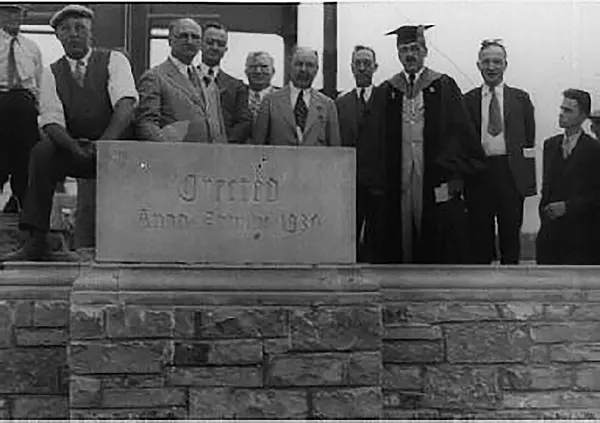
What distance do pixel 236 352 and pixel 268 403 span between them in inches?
10.3

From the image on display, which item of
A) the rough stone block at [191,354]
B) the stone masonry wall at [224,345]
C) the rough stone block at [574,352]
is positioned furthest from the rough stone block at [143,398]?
the rough stone block at [574,352]

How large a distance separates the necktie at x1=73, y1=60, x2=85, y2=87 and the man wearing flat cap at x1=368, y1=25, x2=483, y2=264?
1.34 m

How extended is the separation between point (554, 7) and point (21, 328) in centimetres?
285

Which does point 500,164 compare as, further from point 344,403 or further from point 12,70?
point 12,70

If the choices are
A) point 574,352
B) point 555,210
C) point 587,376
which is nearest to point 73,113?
point 555,210

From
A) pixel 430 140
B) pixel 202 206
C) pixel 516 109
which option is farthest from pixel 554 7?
pixel 202 206

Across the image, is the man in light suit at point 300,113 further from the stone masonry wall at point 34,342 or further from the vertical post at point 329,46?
the stone masonry wall at point 34,342

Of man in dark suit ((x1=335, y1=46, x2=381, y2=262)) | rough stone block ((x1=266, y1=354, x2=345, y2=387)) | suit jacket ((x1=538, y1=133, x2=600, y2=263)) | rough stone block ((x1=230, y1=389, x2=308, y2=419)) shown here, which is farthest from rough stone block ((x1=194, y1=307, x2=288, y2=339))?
suit jacket ((x1=538, y1=133, x2=600, y2=263))

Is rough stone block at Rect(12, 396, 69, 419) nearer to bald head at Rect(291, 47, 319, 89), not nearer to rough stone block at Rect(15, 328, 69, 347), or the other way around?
rough stone block at Rect(15, 328, 69, 347)

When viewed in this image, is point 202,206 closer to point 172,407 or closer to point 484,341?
point 172,407

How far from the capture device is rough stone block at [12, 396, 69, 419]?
3.92 metres

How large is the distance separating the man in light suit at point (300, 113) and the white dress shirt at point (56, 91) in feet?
1.99

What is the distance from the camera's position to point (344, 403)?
375 cm

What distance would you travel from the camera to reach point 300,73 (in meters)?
4.01
